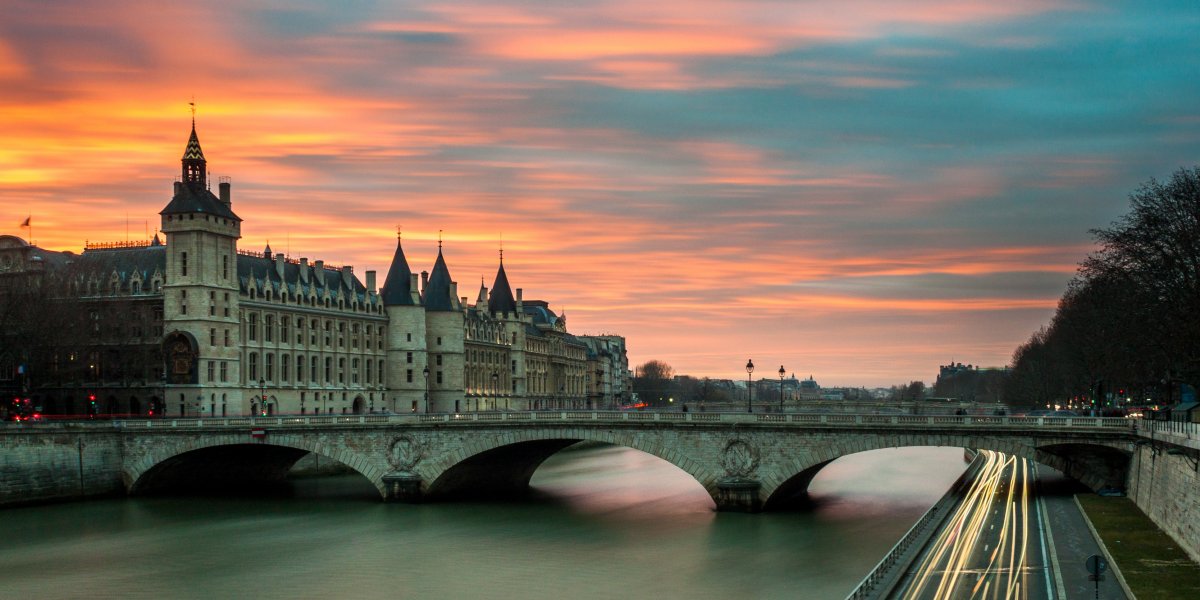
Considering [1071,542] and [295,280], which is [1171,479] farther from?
[295,280]

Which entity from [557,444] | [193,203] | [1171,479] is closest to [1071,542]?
[1171,479]

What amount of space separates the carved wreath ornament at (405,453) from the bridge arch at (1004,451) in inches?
878

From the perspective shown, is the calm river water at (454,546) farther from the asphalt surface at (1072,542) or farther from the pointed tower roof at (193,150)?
the pointed tower roof at (193,150)

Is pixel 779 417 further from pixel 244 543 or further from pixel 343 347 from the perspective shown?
pixel 343 347

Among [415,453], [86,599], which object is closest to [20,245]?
[415,453]

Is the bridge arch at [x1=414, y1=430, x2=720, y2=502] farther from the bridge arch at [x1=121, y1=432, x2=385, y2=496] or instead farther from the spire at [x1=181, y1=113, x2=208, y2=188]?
the spire at [x1=181, y1=113, x2=208, y2=188]

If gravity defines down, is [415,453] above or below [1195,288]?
below

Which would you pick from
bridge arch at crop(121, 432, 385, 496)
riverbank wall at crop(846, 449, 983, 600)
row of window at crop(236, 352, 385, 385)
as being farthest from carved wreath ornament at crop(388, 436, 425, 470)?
row of window at crop(236, 352, 385, 385)

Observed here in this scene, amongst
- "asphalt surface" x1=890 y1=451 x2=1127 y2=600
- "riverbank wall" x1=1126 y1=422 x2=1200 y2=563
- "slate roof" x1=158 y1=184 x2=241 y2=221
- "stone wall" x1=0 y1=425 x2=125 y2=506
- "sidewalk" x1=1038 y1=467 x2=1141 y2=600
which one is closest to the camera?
"sidewalk" x1=1038 y1=467 x2=1141 y2=600

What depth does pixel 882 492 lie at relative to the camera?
82188 millimetres

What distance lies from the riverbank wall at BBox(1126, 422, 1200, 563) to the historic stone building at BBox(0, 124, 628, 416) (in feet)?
247

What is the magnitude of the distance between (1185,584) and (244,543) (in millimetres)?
44260

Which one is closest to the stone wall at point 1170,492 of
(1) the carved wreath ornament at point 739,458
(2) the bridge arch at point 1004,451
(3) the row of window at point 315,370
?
(2) the bridge arch at point 1004,451

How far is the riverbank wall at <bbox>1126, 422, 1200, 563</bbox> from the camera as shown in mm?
42562
